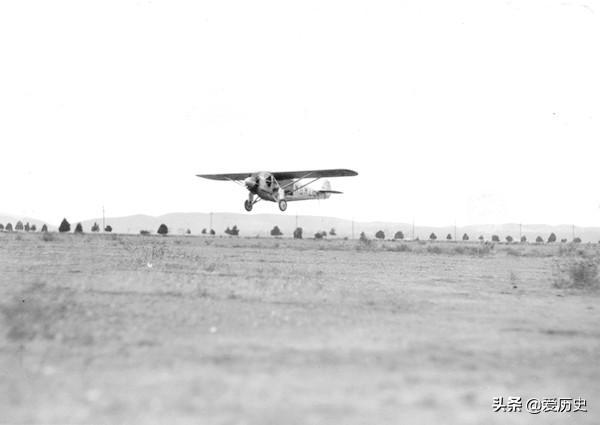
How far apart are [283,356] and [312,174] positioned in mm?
36042

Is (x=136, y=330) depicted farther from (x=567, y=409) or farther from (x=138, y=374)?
(x=567, y=409)

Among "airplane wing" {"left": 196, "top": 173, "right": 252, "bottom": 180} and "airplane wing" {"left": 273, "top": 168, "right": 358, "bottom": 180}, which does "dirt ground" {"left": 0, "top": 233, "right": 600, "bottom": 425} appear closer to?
"airplane wing" {"left": 273, "top": 168, "right": 358, "bottom": 180}

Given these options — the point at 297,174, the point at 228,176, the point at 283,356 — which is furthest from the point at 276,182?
the point at 283,356

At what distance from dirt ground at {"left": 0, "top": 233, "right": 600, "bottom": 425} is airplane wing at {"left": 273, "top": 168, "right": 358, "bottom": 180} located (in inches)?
1056

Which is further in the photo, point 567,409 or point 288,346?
point 288,346

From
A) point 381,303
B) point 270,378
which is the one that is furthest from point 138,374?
point 381,303

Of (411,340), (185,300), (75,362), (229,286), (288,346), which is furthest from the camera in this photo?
(229,286)

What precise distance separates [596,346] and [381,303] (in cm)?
499

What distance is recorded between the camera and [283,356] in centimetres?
735

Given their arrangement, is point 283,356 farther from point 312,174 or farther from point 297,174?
point 297,174

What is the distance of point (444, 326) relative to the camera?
10.0 metres

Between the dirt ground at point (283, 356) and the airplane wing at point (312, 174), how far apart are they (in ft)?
88.0

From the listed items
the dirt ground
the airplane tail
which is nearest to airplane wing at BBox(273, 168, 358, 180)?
the airplane tail

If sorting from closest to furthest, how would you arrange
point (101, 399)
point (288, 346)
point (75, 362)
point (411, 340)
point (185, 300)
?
point (101, 399), point (75, 362), point (288, 346), point (411, 340), point (185, 300)
